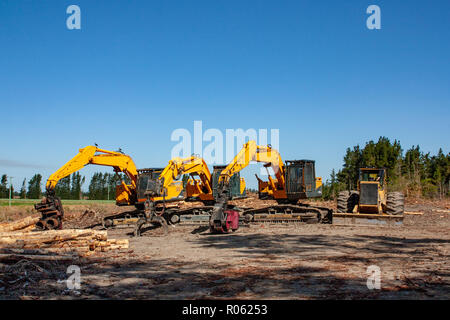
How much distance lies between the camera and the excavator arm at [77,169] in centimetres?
1666

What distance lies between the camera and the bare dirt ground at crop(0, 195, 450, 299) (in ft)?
19.9

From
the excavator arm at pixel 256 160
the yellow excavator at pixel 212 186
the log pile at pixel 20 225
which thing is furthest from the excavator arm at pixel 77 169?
the excavator arm at pixel 256 160

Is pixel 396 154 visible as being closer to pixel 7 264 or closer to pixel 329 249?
pixel 329 249

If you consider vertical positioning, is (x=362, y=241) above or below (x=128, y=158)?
below

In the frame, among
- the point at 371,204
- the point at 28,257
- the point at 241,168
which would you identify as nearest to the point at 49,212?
the point at 241,168

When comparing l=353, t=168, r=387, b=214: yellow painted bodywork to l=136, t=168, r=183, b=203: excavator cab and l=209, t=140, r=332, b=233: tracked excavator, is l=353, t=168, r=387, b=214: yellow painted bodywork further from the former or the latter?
l=136, t=168, r=183, b=203: excavator cab

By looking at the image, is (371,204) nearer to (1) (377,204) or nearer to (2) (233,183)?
(1) (377,204)

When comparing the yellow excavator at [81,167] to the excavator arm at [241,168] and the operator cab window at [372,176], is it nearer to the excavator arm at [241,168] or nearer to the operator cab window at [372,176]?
the excavator arm at [241,168]

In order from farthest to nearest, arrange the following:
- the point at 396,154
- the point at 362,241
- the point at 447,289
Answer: the point at 396,154
the point at 362,241
the point at 447,289

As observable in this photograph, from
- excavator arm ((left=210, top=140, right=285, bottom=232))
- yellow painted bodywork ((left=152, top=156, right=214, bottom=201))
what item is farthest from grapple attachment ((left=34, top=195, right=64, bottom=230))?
excavator arm ((left=210, top=140, right=285, bottom=232))

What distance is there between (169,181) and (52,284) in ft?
38.0

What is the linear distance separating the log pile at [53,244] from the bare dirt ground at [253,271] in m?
0.44

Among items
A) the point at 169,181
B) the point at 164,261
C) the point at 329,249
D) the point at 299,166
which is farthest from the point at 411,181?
the point at 164,261

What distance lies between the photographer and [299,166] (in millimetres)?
20250
